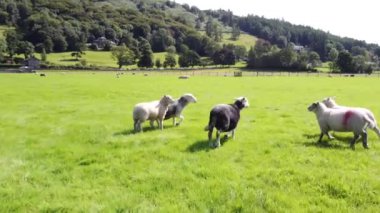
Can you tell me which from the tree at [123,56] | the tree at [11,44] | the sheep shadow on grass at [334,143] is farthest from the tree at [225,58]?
the sheep shadow on grass at [334,143]

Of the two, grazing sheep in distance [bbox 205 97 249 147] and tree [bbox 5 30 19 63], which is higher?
tree [bbox 5 30 19 63]

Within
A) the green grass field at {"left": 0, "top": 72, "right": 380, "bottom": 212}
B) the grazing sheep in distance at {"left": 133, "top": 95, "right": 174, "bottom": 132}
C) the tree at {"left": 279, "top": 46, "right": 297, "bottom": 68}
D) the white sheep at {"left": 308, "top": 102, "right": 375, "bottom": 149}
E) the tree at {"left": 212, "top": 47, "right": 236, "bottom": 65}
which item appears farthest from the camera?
the tree at {"left": 212, "top": 47, "right": 236, "bottom": 65}

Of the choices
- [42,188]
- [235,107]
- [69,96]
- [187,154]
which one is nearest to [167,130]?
[235,107]

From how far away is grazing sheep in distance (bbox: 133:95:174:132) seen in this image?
18328 mm

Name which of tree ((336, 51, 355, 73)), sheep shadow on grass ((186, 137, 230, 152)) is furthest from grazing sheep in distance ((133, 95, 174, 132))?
tree ((336, 51, 355, 73))

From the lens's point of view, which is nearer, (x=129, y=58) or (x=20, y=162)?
(x=20, y=162)

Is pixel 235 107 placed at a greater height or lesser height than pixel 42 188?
greater

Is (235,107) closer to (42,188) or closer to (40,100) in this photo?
(42,188)

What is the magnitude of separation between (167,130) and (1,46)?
15800cm

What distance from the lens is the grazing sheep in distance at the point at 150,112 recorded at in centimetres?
1833

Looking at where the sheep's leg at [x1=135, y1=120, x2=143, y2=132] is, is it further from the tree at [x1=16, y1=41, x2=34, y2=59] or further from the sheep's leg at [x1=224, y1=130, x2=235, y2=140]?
the tree at [x1=16, y1=41, x2=34, y2=59]

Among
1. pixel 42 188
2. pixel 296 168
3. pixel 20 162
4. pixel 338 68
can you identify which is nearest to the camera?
pixel 42 188

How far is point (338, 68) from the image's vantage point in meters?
156

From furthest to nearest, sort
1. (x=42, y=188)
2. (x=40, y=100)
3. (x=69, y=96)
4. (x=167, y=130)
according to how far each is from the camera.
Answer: (x=69, y=96)
(x=40, y=100)
(x=167, y=130)
(x=42, y=188)
